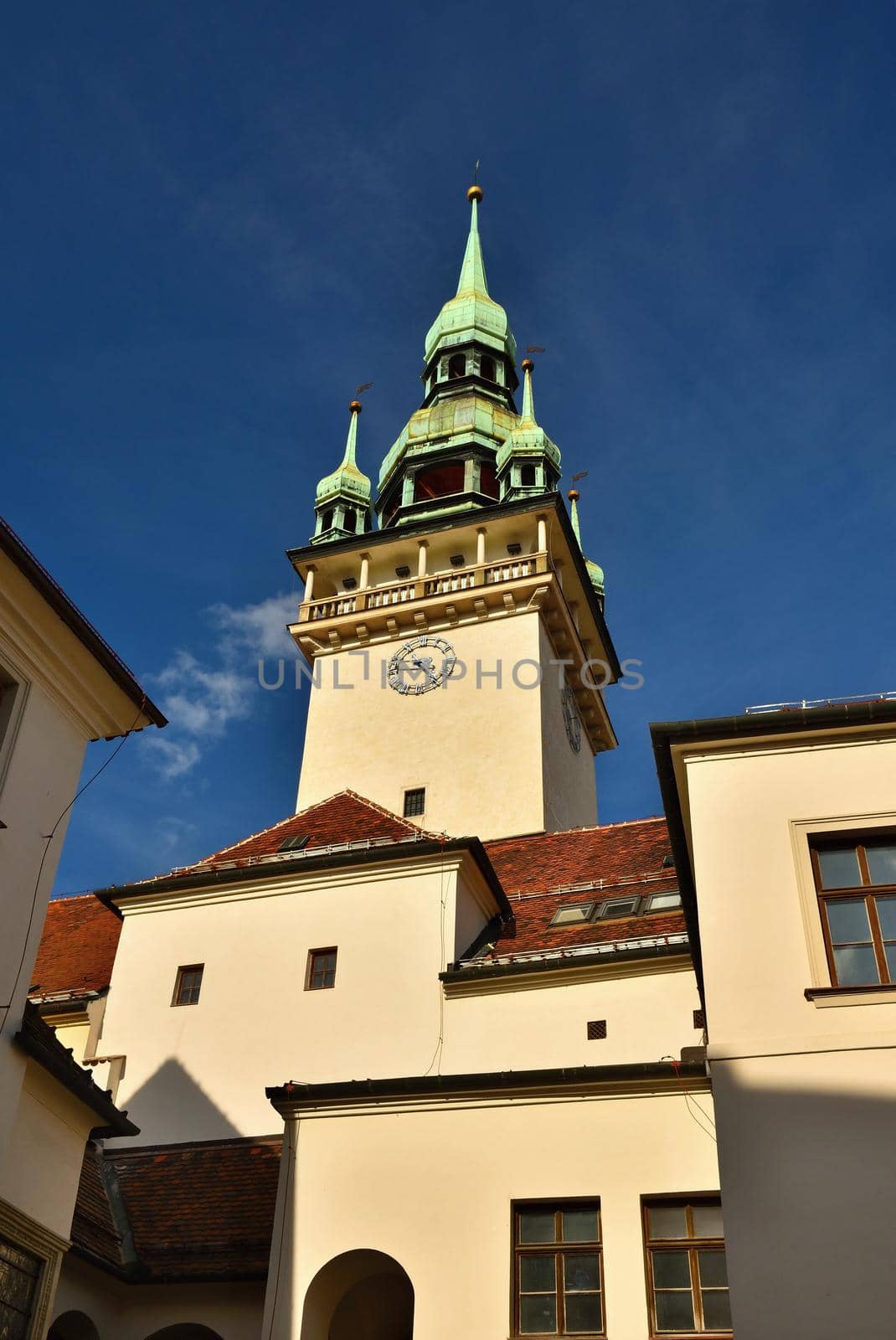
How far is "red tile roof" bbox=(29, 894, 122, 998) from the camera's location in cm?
2145

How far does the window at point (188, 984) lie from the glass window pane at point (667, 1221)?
29.0ft

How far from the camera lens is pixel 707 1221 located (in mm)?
12508

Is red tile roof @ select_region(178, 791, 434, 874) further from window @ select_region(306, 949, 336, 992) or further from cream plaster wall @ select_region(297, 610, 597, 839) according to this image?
cream plaster wall @ select_region(297, 610, 597, 839)

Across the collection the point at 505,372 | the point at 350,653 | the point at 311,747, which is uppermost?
the point at 505,372

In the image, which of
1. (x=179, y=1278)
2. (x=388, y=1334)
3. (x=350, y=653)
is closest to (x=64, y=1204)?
(x=179, y=1278)

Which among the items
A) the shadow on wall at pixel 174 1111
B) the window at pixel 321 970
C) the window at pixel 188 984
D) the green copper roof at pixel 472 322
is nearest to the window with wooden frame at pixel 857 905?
Result: the window at pixel 321 970

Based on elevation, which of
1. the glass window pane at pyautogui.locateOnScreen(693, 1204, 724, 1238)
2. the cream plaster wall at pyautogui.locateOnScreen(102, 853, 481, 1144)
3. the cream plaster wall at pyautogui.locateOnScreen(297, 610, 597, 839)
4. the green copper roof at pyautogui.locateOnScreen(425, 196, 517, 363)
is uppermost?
the green copper roof at pyautogui.locateOnScreen(425, 196, 517, 363)

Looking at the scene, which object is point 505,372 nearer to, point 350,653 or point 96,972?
point 350,653

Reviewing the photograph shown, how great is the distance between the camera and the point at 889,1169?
9.82 metres

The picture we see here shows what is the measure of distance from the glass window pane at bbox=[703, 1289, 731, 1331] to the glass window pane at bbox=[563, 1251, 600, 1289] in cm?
101

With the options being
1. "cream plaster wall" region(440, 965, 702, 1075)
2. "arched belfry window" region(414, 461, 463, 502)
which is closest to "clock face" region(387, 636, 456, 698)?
"arched belfry window" region(414, 461, 463, 502)

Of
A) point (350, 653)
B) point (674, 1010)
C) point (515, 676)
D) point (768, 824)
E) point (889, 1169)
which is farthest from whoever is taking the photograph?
point (350, 653)

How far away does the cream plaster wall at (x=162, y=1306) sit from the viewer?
46.2 feet

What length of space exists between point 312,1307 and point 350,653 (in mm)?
21334
